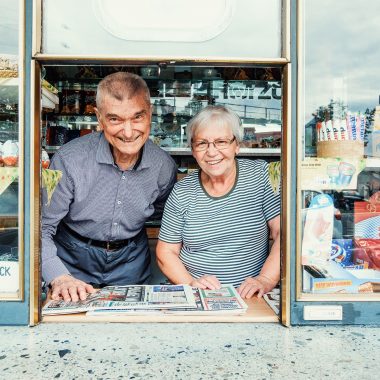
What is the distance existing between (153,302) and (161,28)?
3.28ft

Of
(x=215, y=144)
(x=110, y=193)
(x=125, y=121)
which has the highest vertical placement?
(x=125, y=121)

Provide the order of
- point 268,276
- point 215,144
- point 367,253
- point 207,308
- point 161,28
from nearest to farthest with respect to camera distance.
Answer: point 161,28, point 207,308, point 367,253, point 268,276, point 215,144

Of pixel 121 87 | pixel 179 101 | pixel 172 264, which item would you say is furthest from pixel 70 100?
pixel 172 264

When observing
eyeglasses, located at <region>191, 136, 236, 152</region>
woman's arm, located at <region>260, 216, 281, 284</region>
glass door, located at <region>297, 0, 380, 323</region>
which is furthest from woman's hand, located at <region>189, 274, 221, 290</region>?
eyeglasses, located at <region>191, 136, 236, 152</region>

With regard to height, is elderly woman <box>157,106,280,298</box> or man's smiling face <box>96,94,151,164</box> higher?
man's smiling face <box>96,94,151,164</box>

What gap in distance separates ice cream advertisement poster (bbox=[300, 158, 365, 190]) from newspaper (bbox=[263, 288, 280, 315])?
1.61ft

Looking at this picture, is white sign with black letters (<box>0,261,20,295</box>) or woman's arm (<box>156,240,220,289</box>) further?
woman's arm (<box>156,240,220,289</box>)

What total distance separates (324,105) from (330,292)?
32.1 inches

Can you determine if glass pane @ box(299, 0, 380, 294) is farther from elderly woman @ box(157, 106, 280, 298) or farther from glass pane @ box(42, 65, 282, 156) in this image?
glass pane @ box(42, 65, 282, 156)

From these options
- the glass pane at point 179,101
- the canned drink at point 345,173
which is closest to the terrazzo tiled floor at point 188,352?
the canned drink at point 345,173

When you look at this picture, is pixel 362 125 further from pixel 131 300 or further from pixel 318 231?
pixel 131 300

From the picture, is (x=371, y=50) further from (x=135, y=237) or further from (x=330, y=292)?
(x=135, y=237)

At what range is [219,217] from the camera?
2.29m

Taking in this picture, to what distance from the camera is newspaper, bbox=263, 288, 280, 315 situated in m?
1.75
